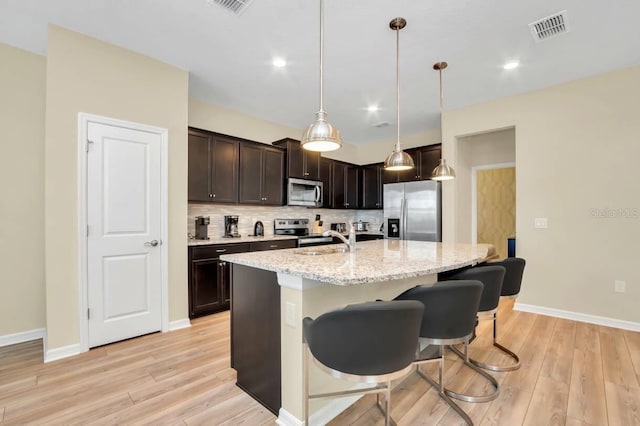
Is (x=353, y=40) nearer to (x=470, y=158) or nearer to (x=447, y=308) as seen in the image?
(x=447, y=308)

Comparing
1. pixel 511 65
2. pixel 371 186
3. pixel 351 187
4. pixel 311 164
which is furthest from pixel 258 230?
pixel 511 65

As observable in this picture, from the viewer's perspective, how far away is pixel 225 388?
2.02 metres

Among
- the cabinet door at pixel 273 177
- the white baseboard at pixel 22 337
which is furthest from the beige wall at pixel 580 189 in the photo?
the white baseboard at pixel 22 337

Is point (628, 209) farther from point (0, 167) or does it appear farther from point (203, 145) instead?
point (0, 167)

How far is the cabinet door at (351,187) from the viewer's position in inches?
230

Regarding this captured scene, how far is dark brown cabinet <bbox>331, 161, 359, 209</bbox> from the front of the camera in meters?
5.59

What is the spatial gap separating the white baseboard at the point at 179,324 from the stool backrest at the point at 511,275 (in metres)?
3.09

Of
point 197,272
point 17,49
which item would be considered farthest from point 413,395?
point 17,49

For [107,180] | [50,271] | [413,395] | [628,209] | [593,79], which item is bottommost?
[413,395]

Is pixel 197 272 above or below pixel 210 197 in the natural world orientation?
below

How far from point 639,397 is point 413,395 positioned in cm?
149

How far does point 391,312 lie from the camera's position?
113cm

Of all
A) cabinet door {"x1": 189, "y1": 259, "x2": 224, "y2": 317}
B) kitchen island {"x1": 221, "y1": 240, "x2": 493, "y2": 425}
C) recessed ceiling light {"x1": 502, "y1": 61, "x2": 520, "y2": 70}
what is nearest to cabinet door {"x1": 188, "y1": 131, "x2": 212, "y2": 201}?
cabinet door {"x1": 189, "y1": 259, "x2": 224, "y2": 317}

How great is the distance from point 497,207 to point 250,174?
18.0 feet
